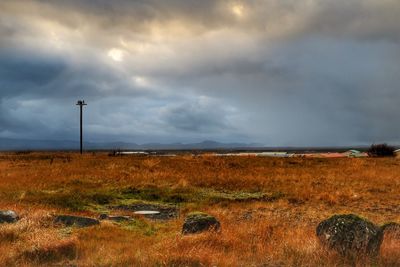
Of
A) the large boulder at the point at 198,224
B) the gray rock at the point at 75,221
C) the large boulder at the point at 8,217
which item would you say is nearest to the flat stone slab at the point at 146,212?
the gray rock at the point at 75,221

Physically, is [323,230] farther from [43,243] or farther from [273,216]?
[273,216]

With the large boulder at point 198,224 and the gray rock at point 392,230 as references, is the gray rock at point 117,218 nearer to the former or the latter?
the large boulder at point 198,224

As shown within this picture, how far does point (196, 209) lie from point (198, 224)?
30.6ft

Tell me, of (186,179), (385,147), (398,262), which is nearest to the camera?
(398,262)

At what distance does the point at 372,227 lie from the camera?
11.4 metres

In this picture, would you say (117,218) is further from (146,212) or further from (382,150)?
(382,150)

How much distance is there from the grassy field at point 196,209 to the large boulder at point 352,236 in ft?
1.01

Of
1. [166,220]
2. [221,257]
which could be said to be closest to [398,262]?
[221,257]

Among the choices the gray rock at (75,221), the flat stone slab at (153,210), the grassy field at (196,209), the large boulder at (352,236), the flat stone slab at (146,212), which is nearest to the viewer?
the large boulder at (352,236)

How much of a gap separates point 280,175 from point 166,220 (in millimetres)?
19453

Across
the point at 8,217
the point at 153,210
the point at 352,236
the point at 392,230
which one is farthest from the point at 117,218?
the point at 392,230

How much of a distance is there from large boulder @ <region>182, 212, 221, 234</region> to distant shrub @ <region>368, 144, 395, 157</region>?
6636 cm

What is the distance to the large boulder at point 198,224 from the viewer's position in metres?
14.1

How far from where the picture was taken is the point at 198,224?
14305 mm
